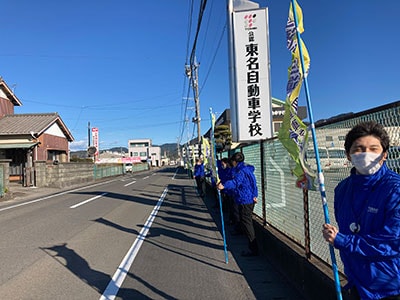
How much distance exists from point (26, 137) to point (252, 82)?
74.0 ft

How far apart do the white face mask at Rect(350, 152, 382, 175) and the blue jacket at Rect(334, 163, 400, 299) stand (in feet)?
0.10

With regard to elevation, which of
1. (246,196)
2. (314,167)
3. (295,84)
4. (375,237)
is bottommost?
(246,196)

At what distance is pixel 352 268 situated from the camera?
2111 millimetres

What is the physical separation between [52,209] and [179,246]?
292 inches

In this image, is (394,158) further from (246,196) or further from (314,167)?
(246,196)

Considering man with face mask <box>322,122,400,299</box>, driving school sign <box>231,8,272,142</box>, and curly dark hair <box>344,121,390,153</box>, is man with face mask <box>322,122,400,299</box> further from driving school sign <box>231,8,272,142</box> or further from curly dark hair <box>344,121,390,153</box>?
driving school sign <box>231,8,272,142</box>

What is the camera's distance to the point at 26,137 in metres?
25.7

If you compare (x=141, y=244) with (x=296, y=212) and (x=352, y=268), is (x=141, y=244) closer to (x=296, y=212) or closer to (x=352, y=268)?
(x=296, y=212)

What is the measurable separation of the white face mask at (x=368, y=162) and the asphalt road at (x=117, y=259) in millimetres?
2636

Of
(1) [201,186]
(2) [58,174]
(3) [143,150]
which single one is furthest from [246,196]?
(3) [143,150]

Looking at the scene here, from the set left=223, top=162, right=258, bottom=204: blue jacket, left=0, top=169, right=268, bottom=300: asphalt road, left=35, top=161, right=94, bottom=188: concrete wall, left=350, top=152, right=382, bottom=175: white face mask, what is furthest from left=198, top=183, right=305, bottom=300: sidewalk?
left=35, top=161, right=94, bottom=188: concrete wall

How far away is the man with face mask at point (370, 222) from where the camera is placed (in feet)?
6.23

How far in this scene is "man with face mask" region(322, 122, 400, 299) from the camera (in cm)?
190

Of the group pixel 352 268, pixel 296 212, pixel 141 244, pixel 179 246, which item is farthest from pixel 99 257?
pixel 352 268
